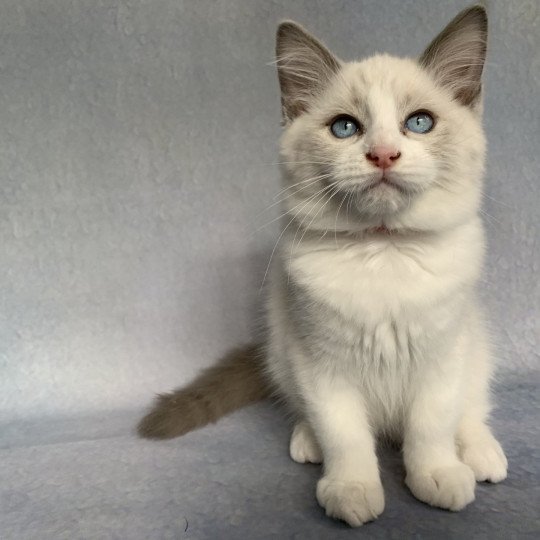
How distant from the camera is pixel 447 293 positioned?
1065 millimetres

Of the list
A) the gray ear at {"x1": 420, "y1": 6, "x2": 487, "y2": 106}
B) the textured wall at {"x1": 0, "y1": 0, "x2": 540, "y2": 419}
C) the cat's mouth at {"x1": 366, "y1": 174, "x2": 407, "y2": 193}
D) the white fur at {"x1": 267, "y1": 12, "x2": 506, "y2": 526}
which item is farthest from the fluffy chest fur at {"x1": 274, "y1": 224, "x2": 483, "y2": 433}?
the textured wall at {"x1": 0, "y1": 0, "x2": 540, "y2": 419}

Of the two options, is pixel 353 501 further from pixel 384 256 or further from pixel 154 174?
pixel 154 174

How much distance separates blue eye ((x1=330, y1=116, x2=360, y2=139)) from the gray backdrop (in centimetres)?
67

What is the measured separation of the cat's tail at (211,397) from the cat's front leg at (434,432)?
52cm

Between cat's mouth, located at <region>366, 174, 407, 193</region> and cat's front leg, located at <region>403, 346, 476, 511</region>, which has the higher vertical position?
cat's mouth, located at <region>366, 174, 407, 193</region>

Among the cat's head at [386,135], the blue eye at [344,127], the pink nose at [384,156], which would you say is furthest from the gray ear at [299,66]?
the pink nose at [384,156]

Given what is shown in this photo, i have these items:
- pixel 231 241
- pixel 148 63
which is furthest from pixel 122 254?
pixel 148 63

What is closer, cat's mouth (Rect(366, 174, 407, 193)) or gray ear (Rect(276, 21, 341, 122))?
cat's mouth (Rect(366, 174, 407, 193))

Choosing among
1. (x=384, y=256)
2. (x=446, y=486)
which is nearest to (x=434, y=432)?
(x=446, y=486)

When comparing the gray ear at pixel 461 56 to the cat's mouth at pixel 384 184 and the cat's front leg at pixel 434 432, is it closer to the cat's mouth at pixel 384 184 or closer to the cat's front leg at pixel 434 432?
the cat's mouth at pixel 384 184

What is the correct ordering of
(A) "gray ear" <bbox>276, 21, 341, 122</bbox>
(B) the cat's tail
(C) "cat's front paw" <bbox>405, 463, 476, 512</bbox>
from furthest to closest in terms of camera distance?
1. (B) the cat's tail
2. (A) "gray ear" <bbox>276, 21, 341, 122</bbox>
3. (C) "cat's front paw" <bbox>405, 463, 476, 512</bbox>

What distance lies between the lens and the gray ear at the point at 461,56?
1.08m

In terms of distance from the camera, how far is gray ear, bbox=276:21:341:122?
3.74 ft

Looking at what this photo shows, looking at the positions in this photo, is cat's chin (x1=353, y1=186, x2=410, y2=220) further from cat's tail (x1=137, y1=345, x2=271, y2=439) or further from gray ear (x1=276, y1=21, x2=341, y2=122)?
cat's tail (x1=137, y1=345, x2=271, y2=439)
